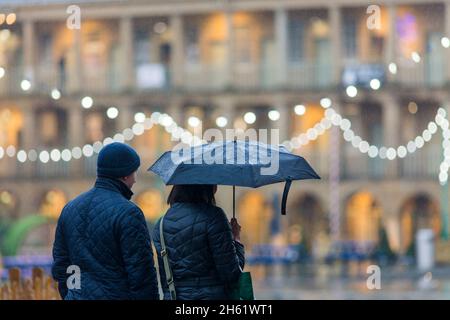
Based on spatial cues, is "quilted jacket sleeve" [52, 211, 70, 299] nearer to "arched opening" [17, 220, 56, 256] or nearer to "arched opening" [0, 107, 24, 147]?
"arched opening" [17, 220, 56, 256]

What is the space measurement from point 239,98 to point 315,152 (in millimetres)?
3386

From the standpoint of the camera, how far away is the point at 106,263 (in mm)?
7402

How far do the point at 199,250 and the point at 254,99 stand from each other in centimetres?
3872

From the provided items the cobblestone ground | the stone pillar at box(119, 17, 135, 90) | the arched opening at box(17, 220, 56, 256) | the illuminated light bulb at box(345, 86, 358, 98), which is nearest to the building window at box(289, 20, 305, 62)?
the stone pillar at box(119, 17, 135, 90)

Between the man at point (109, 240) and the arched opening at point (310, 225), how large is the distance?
112 ft

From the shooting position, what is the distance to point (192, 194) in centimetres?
827

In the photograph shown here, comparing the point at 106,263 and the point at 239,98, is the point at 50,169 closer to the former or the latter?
the point at 239,98

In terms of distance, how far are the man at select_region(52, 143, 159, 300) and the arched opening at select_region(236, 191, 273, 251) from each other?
36.5 meters

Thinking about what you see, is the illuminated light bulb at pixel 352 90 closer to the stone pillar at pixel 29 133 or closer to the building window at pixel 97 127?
the building window at pixel 97 127

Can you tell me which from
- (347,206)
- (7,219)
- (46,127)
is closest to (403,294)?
(347,206)

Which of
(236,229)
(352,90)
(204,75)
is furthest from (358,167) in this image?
(236,229)

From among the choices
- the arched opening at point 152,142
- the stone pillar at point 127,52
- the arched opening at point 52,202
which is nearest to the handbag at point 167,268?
the arched opening at point 152,142

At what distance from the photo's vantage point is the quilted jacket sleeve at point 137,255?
23.8 ft

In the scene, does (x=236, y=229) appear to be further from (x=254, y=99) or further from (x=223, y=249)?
(x=254, y=99)
